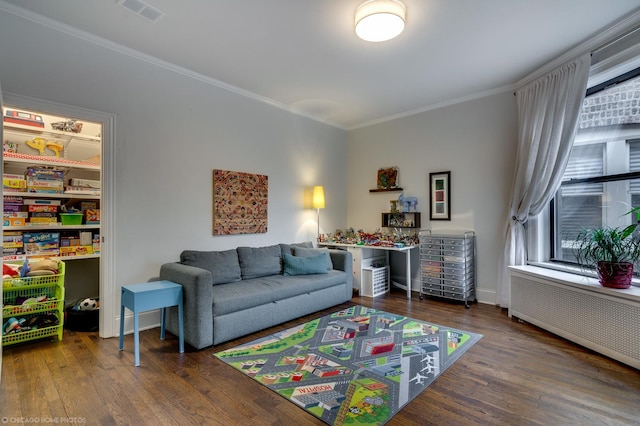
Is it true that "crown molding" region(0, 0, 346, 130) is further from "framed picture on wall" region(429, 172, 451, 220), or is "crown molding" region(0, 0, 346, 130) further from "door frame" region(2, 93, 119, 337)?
"framed picture on wall" region(429, 172, 451, 220)

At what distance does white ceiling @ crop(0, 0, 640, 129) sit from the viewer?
242cm

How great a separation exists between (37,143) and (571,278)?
18.9 feet

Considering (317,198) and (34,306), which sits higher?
(317,198)

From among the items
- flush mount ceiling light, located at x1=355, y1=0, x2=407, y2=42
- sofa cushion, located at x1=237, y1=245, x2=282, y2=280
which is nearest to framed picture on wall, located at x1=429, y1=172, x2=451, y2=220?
sofa cushion, located at x1=237, y1=245, x2=282, y2=280

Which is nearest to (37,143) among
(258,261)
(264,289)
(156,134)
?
(156,134)

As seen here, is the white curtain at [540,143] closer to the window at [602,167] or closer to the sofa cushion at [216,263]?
the window at [602,167]

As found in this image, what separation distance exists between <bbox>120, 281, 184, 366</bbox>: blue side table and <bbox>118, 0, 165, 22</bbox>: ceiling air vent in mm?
2221

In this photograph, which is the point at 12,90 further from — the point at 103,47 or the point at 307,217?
the point at 307,217

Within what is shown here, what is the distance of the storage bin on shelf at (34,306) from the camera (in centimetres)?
269

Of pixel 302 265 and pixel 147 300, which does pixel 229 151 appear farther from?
pixel 147 300

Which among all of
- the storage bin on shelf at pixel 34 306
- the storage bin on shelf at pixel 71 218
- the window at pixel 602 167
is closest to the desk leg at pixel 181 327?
the storage bin on shelf at pixel 34 306

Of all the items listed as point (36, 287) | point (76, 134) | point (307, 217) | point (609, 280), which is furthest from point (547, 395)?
point (76, 134)

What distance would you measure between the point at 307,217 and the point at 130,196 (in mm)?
2537

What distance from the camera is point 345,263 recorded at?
4238 mm
